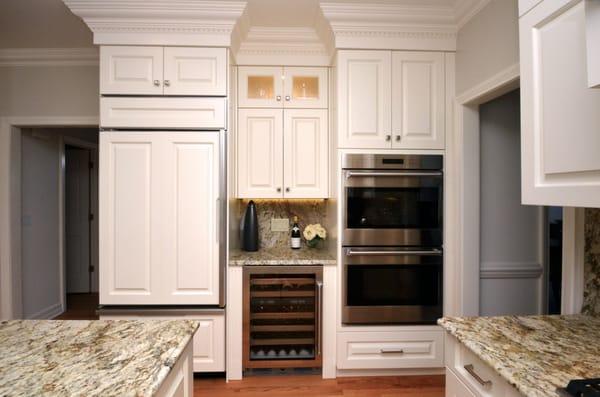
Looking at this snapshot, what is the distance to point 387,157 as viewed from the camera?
233 cm

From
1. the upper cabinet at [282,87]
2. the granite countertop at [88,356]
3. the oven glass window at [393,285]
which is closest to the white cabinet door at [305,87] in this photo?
the upper cabinet at [282,87]

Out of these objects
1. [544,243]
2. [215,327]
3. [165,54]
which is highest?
[165,54]

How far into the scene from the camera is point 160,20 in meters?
2.23

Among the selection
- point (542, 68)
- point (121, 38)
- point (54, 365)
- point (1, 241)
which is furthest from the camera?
point (1, 241)

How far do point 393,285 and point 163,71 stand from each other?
7.31 feet

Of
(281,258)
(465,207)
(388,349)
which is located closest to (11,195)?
(281,258)

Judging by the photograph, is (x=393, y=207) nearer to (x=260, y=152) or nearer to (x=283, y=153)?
(x=283, y=153)

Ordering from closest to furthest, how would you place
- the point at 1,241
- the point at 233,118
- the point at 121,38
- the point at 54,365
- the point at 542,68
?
the point at 54,365 → the point at 542,68 → the point at 121,38 → the point at 233,118 → the point at 1,241

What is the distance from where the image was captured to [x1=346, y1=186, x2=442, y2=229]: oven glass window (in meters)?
2.33

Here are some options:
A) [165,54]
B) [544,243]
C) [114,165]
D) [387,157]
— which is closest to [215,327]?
[114,165]

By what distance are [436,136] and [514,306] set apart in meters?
1.37

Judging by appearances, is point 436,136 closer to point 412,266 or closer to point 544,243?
point 412,266

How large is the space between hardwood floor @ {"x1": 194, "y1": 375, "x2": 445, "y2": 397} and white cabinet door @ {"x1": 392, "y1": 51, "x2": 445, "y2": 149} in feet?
5.57

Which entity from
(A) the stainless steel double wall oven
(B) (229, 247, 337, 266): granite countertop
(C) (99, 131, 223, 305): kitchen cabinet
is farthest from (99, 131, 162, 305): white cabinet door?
(A) the stainless steel double wall oven
